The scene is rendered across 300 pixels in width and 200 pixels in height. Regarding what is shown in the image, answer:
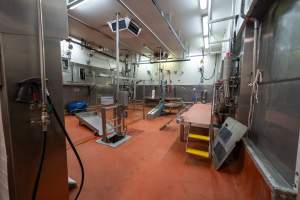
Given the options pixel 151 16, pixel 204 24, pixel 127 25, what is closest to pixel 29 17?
pixel 127 25

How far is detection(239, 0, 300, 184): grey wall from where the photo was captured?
1070 millimetres

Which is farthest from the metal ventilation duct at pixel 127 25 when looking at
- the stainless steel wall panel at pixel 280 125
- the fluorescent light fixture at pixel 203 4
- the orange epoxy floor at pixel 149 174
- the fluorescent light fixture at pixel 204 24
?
the stainless steel wall panel at pixel 280 125

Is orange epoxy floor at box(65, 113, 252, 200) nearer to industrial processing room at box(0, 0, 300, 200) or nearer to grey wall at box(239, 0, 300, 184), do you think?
industrial processing room at box(0, 0, 300, 200)

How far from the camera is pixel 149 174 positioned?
194 cm

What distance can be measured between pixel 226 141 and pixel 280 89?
1092mm

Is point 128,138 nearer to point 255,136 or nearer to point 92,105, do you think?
point 255,136

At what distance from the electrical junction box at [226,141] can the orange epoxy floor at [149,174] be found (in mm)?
183

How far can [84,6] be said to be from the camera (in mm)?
3520

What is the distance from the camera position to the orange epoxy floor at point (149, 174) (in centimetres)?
158

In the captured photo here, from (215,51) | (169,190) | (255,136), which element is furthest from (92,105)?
(215,51)

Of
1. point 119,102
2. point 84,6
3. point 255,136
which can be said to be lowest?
point 255,136

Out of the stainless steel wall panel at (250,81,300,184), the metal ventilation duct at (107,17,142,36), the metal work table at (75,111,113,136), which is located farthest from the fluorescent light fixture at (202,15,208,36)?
the metal work table at (75,111,113,136)

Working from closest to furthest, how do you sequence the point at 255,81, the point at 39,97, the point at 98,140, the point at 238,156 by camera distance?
the point at 39,97, the point at 255,81, the point at 238,156, the point at 98,140

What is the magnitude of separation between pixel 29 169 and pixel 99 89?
6.67 metres
